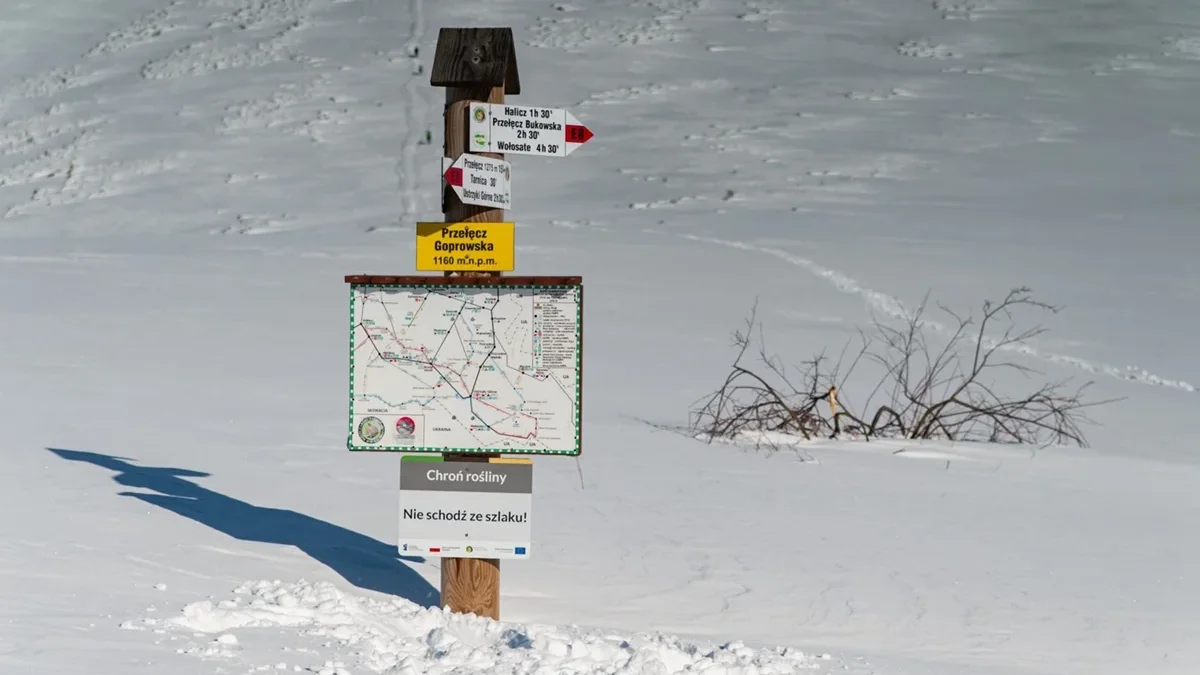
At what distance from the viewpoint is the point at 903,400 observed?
35.2 ft

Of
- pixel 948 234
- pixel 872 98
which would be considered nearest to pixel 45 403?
pixel 948 234

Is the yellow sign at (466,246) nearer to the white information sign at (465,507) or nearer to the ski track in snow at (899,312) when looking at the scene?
the white information sign at (465,507)

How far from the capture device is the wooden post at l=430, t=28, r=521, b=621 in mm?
4895

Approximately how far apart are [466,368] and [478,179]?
663mm

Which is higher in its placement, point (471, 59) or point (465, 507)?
point (471, 59)

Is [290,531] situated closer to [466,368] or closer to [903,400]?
[466,368]

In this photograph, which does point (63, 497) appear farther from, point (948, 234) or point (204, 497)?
point (948, 234)

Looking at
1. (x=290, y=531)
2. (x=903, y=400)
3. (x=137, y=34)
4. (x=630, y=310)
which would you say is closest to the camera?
(x=290, y=531)

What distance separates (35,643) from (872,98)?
2285 centimetres

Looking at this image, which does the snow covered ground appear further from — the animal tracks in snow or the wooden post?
the wooden post

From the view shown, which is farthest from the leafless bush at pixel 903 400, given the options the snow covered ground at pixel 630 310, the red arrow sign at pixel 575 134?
the red arrow sign at pixel 575 134

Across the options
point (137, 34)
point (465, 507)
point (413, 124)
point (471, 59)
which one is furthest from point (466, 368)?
point (137, 34)

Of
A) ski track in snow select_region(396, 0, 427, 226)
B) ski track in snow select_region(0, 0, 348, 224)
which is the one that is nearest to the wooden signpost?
ski track in snow select_region(396, 0, 427, 226)

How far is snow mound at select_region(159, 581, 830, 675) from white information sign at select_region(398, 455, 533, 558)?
31 centimetres
